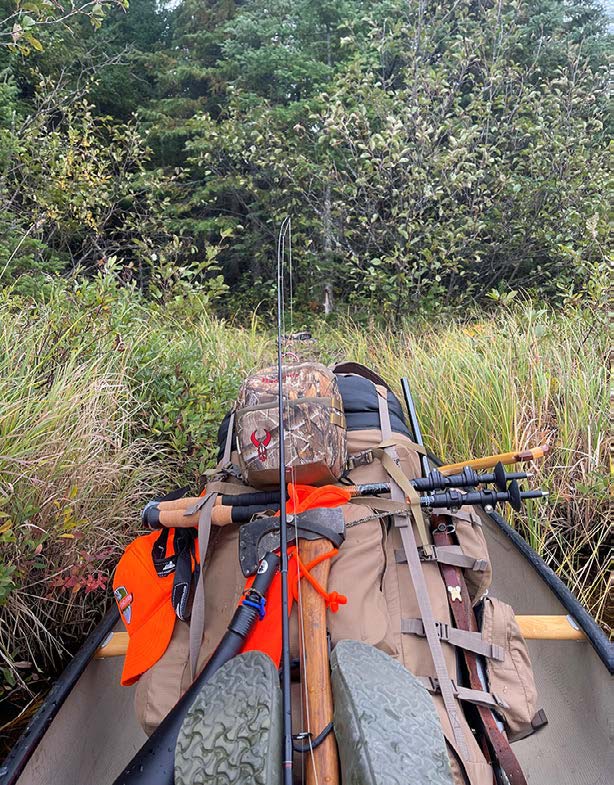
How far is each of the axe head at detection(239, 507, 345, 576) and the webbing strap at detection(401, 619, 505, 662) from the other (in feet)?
1.17

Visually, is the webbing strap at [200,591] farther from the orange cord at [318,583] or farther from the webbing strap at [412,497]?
the webbing strap at [412,497]

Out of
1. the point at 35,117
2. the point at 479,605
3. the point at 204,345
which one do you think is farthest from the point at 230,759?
the point at 35,117

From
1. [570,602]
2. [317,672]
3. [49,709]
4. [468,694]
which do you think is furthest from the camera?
[570,602]

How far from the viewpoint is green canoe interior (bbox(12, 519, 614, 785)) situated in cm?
203

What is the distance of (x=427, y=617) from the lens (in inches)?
68.7

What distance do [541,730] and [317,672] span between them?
4.30ft

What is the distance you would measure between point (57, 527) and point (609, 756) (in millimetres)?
2486

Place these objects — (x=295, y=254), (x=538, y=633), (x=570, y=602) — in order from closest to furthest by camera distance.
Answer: (x=538, y=633) → (x=570, y=602) → (x=295, y=254)

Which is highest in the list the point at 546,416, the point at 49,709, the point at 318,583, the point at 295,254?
the point at 295,254

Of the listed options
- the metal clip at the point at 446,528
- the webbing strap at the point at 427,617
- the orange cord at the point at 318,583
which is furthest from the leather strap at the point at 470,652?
the orange cord at the point at 318,583

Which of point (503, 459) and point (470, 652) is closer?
point (470, 652)

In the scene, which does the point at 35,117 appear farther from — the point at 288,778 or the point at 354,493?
the point at 288,778

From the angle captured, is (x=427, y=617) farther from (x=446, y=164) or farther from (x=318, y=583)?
(x=446, y=164)

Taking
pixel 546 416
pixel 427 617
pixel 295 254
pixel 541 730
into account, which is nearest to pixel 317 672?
pixel 427 617
